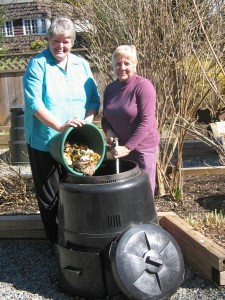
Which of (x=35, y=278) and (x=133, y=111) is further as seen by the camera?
(x=35, y=278)

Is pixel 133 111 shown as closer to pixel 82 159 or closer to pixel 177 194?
pixel 82 159

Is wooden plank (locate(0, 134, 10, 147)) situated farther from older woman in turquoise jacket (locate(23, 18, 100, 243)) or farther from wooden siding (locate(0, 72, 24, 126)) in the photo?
older woman in turquoise jacket (locate(23, 18, 100, 243))

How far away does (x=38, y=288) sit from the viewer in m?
3.65

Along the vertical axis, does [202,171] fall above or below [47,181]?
below

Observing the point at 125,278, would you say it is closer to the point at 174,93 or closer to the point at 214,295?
the point at 214,295

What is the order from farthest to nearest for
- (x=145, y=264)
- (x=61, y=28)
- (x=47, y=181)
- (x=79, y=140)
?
(x=47, y=181) < (x=79, y=140) < (x=61, y=28) < (x=145, y=264)

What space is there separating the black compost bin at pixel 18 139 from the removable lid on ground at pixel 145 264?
4769 mm

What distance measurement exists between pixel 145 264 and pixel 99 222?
1.27 ft

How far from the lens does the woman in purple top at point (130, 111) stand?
11.8 feet

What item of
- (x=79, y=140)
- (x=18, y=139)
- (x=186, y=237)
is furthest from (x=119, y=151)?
(x=18, y=139)

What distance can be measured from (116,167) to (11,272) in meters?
1.23

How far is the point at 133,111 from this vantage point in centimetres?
364

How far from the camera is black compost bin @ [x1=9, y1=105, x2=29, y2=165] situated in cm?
776

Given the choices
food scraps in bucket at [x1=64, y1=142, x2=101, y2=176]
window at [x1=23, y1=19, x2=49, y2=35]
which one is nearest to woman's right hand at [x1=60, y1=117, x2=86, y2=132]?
food scraps in bucket at [x1=64, y1=142, x2=101, y2=176]
